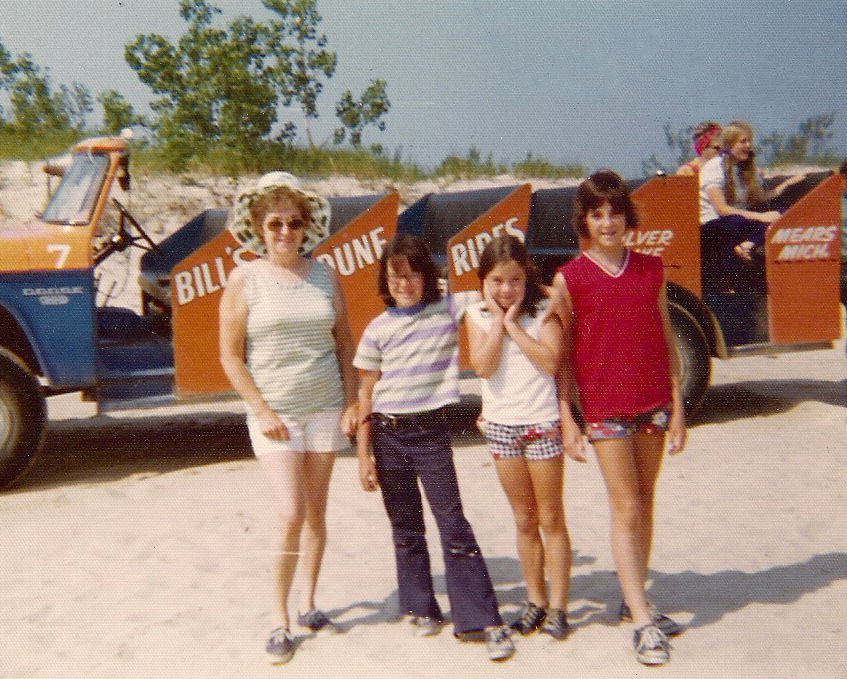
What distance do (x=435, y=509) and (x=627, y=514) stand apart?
0.65 meters

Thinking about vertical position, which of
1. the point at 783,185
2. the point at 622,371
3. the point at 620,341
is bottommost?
the point at 622,371

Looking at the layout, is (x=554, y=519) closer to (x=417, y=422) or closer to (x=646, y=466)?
(x=646, y=466)

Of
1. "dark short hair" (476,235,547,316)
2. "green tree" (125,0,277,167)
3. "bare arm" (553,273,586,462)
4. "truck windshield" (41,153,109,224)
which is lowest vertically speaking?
"bare arm" (553,273,586,462)

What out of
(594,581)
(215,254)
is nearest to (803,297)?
(594,581)

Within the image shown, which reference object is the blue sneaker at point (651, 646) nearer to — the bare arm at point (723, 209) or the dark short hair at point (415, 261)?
the dark short hair at point (415, 261)

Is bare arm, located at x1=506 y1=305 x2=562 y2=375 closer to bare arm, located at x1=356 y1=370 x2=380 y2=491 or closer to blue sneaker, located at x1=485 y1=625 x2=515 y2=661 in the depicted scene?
bare arm, located at x1=356 y1=370 x2=380 y2=491

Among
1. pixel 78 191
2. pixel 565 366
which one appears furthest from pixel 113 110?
pixel 565 366

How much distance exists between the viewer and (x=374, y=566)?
423 centimetres

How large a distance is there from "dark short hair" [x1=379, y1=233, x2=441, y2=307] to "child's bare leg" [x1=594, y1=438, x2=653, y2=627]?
782 mm

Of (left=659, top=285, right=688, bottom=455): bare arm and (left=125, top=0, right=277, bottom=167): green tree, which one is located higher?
(left=125, top=0, right=277, bottom=167): green tree

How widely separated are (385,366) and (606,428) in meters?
0.79

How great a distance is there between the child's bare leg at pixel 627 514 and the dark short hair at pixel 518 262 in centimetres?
53

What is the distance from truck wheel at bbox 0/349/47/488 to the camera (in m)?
5.50

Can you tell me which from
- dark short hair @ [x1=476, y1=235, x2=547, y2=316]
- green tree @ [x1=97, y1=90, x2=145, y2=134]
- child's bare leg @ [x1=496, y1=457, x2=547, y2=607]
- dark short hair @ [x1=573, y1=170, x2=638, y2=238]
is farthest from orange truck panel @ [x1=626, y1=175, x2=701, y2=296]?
green tree @ [x1=97, y1=90, x2=145, y2=134]
